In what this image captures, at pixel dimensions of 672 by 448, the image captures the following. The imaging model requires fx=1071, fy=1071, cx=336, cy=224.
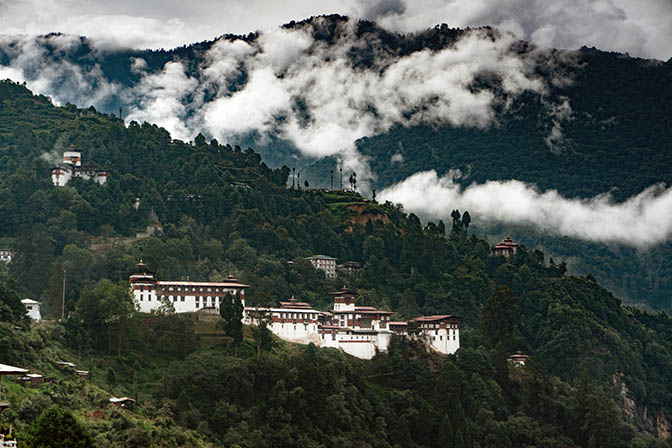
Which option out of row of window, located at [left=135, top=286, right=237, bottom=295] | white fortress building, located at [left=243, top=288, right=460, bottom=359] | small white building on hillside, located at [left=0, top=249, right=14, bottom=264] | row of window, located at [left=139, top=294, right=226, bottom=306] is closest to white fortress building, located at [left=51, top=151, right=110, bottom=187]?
small white building on hillside, located at [left=0, top=249, right=14, bottom=264]

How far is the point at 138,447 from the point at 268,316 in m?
36.0

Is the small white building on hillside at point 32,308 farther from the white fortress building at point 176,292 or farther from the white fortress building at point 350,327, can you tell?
the white fortress building at point 350,327

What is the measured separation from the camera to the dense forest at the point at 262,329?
266ft

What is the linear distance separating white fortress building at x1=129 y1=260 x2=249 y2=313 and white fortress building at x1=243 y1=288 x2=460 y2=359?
127 inches

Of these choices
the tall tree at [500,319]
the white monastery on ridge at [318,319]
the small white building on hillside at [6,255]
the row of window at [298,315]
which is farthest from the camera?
the small white building on hillside at [6,255]

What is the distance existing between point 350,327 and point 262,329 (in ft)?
53.2

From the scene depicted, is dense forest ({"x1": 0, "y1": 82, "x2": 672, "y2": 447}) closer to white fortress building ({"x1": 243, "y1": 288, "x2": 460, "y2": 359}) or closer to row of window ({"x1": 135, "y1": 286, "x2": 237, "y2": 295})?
white fortress building ({"x1": 243, "y1": 288, "x2": 460, "y2": 359})

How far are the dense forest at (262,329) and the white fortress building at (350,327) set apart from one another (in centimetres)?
207

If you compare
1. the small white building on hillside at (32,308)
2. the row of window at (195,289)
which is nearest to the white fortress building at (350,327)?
the row of window at (195,289)

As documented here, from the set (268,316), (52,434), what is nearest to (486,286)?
(268,316)

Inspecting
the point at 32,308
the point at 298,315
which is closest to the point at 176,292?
the point at 298,315

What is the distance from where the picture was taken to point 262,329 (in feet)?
302

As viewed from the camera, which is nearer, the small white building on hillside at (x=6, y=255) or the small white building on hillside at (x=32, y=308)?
the small white building on hillside at (x=32, y=308)

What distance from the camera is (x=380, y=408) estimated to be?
92.1m
